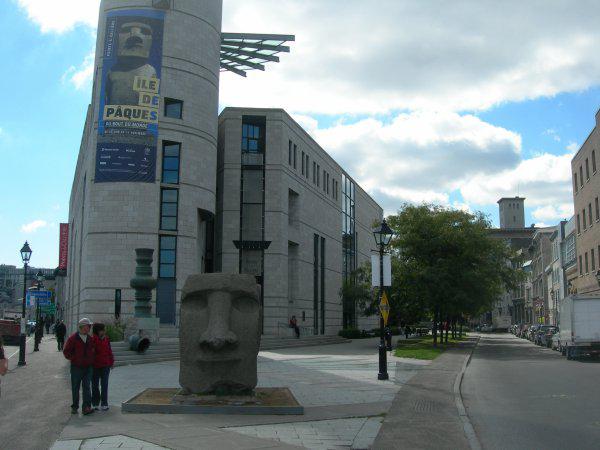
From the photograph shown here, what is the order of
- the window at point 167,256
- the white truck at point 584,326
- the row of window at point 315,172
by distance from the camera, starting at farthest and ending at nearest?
the row of window at point 315,172, the window at point 167,256, the white truck at point 584,326

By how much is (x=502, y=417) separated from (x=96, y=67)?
35.2m

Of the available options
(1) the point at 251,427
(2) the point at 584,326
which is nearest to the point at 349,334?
(2) the point at 584,326

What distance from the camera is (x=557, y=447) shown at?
8.34m

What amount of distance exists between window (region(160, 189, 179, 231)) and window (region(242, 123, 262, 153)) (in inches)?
374

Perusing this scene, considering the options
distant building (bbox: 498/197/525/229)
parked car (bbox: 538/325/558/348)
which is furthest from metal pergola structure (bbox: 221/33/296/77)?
distant building (bbox: 498/197/525/229)

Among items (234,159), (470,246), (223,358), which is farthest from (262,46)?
(223,358)

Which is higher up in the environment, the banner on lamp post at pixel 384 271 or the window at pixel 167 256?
the window at pixel 167 256

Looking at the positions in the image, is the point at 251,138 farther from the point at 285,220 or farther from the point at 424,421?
the point at 424,421

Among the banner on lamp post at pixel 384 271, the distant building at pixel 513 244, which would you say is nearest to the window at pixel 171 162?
the banner on lamp post at pixel 384 271

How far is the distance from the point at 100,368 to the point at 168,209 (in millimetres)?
28078

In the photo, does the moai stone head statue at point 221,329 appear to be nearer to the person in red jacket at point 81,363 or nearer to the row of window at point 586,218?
the person in red jacket at point 81,363

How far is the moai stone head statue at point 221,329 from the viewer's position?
11055 mm

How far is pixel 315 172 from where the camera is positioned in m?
55.9

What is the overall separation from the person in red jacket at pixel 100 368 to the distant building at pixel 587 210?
41.6 meters
